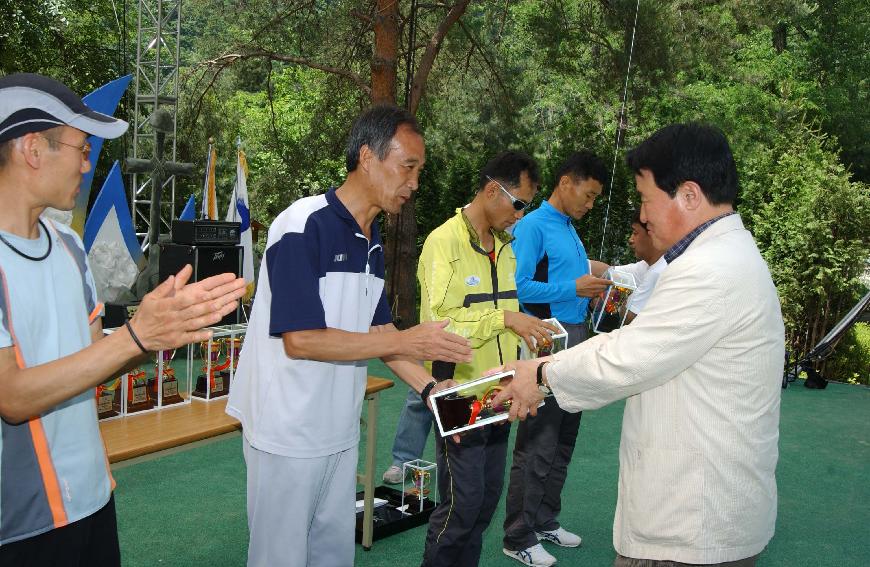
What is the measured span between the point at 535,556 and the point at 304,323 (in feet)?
7.02

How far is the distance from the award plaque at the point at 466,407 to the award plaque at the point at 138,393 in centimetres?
132

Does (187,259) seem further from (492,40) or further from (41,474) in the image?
(492,40)

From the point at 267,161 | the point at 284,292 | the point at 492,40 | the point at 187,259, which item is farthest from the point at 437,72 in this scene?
the point at 284,292

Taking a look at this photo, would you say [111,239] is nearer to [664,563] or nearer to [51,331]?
[51,331]

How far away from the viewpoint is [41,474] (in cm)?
152

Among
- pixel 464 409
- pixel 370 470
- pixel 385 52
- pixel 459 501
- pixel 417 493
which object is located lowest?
pixel 417 493

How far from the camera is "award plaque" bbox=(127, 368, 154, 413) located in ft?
9.86

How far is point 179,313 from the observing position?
1390 mm

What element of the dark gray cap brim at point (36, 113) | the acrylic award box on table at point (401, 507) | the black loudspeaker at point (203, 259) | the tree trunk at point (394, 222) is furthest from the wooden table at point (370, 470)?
the tree trunk at point (394, 222)

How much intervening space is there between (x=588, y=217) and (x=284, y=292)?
437 inches

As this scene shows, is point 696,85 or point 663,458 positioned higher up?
point 696,85

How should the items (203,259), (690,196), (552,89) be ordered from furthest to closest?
(552,89) < (203,259) < (690,196)

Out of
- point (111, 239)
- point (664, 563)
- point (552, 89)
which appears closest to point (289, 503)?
point (664, 563)

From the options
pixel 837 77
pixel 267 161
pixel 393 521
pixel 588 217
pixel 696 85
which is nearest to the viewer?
pixel 393 521
